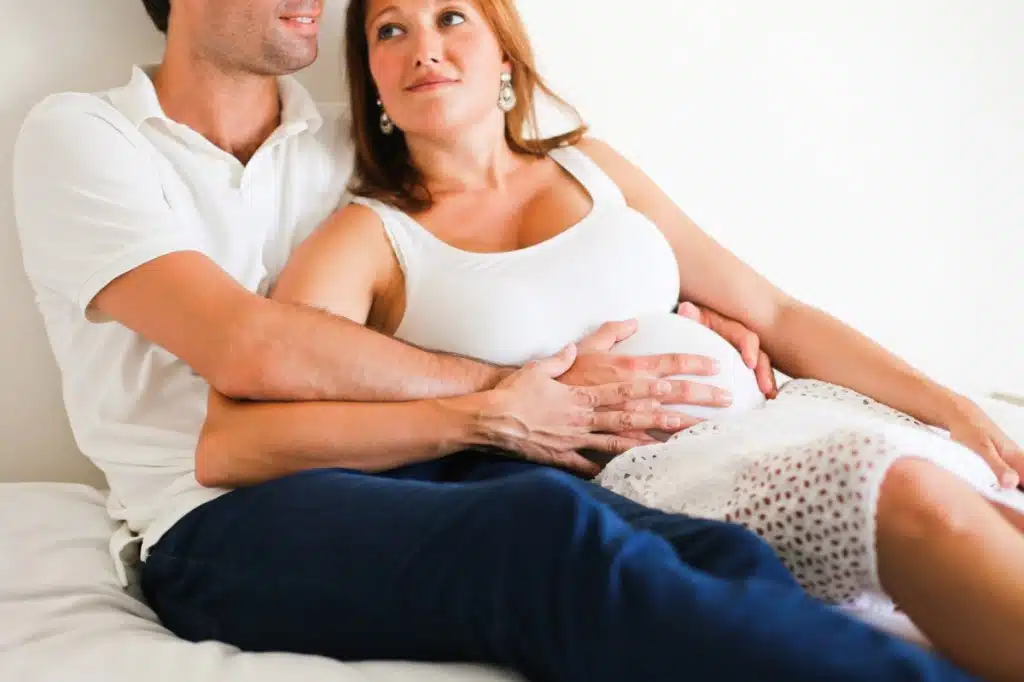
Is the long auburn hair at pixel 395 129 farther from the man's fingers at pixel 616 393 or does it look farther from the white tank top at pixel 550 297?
the man's fingers at pixel 616 393

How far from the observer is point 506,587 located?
2.45 feet

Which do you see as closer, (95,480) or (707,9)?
(95,480)

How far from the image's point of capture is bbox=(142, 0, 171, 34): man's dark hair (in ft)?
4.49

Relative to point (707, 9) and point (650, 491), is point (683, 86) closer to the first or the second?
point (707, 9)

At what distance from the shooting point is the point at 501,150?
4.81ft

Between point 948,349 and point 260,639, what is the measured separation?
154 centimetres

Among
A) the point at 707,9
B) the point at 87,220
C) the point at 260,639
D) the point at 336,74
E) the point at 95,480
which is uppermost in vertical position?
the point at 707,9

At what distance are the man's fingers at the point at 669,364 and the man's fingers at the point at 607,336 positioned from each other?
0.04 m

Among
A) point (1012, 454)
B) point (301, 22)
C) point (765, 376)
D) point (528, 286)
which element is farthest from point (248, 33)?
point (1012, 454)

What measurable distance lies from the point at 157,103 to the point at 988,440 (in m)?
1.17

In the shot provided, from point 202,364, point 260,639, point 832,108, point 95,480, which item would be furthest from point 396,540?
point 832,108

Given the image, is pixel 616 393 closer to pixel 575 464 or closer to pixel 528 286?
pixel 575 464

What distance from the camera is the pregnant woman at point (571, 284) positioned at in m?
0.88

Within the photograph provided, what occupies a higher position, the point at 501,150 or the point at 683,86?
the point at 683,86
